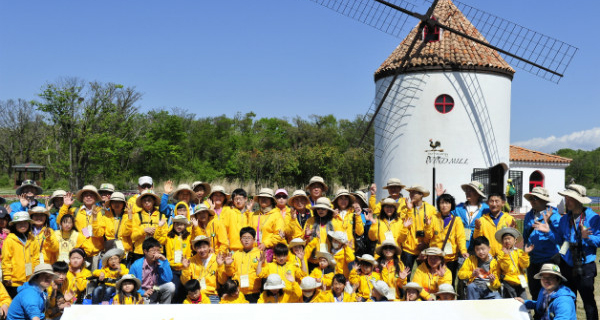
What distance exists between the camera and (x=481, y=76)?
62.3ft

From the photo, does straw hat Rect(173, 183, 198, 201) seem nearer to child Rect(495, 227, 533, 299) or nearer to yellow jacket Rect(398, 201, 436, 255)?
yellow jacket Rect(398, 201, 436, 255)

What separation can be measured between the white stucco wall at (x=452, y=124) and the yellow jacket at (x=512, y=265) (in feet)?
40.1

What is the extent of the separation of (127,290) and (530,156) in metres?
26.2

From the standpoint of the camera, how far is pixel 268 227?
8.41m

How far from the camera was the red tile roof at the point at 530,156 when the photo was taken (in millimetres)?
27434

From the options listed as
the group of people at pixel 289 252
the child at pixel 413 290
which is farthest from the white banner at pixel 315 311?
the child at pixel 413 290

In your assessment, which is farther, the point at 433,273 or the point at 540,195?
the point at 540,195

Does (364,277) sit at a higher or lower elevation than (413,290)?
lower

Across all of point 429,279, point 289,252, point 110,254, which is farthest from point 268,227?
point 429,279

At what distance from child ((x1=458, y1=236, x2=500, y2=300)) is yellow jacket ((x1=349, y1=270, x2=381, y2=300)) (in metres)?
1.33

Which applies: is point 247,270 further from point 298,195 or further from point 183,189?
point 183,189

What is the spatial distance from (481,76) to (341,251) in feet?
44.1

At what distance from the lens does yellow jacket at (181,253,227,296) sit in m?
7.40

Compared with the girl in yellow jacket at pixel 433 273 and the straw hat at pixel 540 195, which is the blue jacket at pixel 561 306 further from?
the straw hat at pixel 540 195
